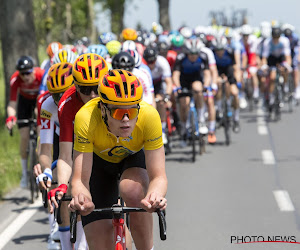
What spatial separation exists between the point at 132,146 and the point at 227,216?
3.82 metres

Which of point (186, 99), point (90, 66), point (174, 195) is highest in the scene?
point (90, 66)

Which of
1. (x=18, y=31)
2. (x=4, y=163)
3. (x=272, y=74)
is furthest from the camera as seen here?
(x=272, y=74)

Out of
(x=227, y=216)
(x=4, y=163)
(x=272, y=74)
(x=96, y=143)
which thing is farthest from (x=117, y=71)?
(x=272, y=74)

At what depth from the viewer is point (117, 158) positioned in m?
5.49

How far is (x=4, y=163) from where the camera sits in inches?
483

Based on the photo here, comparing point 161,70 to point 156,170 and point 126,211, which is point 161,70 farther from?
point 126,211

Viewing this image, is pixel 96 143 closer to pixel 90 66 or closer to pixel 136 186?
pixel 136 186

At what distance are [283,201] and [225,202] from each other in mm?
707

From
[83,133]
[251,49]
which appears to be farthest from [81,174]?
[251,49]

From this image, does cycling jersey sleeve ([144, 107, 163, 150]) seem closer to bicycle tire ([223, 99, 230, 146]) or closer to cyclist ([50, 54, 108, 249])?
cyclist ([50, 54, 108, 249])

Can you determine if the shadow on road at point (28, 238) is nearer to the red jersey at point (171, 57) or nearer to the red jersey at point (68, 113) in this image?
the red jersey at point (68, 113)

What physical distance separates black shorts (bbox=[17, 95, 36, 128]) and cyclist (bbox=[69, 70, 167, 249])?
17.4 feet

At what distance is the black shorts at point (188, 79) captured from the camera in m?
13.7

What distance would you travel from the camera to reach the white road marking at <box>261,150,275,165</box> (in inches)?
506
